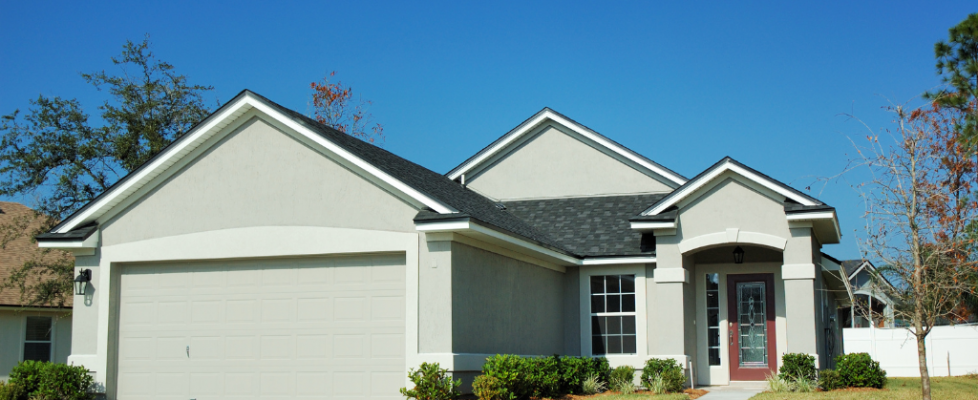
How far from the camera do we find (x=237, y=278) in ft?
48.8

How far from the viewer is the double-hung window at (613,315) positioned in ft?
60.0

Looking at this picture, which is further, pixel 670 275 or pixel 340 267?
pixel 670 275

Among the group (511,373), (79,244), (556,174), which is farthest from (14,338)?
(511,373)

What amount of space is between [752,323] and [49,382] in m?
13.7

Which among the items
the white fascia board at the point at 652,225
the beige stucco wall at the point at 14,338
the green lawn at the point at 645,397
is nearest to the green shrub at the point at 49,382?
the beige stucco wall at the point at 14,338

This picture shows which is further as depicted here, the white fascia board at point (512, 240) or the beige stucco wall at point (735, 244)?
the beige stucco wall at point (735, 244)

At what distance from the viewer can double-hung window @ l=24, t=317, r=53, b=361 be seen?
22609mm

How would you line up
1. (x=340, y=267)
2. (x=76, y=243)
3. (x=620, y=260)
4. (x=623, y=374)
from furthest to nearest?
(x=620, y=260) → (x=623, y=374) → (x=76, y=243) → (x=340, y=267)

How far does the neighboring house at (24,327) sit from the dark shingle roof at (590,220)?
12744 mm

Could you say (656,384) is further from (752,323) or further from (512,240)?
(512,240)

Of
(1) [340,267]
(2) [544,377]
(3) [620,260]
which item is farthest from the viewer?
(3) [620,260]

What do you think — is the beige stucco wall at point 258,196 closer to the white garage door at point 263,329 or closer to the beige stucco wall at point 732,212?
the white garage door at point 263,329

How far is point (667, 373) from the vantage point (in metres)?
16.2

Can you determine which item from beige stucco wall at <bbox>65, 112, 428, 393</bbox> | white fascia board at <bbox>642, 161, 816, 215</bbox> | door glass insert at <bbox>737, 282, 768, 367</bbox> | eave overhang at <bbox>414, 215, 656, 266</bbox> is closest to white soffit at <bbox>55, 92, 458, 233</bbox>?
beige stucco wall at <bbox>65, 112, 428, 393</bbox>
